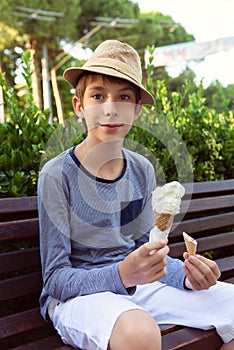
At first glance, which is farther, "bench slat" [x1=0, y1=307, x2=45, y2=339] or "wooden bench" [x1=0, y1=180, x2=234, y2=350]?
"bench slat" [x1=0, y1=307, x2=45, y2=339]

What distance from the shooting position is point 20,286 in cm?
176

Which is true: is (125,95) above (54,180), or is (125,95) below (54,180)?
above

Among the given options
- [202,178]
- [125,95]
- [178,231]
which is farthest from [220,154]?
[125,95]

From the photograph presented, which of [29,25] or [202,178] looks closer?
[202,178]

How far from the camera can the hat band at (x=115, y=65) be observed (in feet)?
5.51

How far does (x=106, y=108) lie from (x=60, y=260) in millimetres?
542

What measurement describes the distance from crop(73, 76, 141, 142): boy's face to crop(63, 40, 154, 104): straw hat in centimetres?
4

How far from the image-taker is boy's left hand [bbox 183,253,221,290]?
1.57 m

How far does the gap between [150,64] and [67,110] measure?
18939 millimetres

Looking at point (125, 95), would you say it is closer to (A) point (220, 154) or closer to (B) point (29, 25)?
(A) point (220, 154)

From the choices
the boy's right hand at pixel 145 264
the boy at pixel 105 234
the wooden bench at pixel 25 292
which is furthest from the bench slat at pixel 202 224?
the boy's right hand at pixel 145 264

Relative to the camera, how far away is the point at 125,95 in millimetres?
1741

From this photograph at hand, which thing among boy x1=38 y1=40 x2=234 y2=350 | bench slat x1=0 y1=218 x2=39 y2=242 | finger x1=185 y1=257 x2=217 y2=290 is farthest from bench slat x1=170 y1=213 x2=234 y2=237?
bench slat x1=0 y1=218 x2=39 y2=242

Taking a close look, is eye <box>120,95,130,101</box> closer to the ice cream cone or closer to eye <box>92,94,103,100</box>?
eye <box>92,94,103,100</box>
